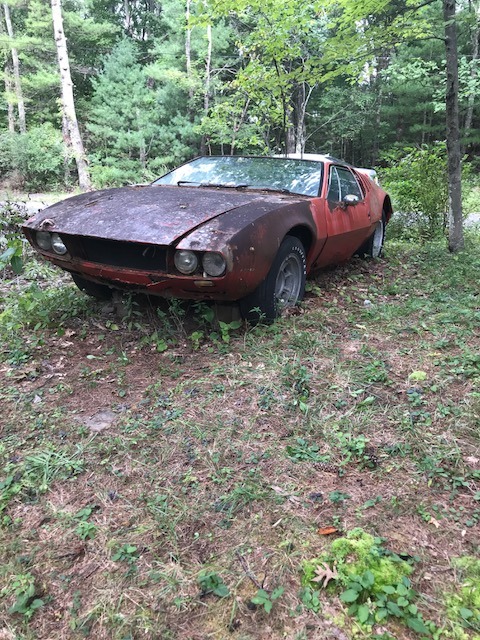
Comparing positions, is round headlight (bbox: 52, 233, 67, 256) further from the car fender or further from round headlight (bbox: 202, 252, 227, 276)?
round headlight (bbox: 202, 252, 227, 276)

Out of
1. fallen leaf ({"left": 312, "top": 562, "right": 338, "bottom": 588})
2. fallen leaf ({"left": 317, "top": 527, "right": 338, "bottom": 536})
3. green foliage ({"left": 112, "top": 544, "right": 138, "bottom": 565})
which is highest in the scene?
green foliage ({"left": 112, "top": 544, "right": 138, "bottom": 565})

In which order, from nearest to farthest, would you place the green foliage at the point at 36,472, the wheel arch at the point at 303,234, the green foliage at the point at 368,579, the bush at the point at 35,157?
the green foliage at the point at 368,579 → the green foliage at the point at 36,472 → the wheel arch at the point at 303,234 → the bush at the point at 35,157

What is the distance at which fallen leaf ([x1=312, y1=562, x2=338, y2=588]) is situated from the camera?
1.57m

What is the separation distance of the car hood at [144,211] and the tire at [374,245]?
98.6 inches

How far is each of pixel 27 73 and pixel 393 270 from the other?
84.8 ft

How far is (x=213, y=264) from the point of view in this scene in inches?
115

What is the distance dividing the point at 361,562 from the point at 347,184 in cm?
430

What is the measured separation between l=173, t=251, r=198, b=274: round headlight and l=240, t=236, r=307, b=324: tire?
2.06 ft

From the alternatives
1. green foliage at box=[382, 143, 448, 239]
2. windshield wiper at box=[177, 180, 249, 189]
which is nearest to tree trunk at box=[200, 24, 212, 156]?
green foliage at box=[382, 143, 448, 239]

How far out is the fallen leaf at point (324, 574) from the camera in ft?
5.15

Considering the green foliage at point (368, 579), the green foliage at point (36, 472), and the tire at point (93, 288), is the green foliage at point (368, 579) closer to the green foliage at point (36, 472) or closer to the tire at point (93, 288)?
the green foliage at point (36, 472)

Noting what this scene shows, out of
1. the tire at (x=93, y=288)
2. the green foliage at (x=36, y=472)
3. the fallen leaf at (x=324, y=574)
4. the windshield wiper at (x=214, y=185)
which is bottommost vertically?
the fallen leaf at (x=324, y=574)

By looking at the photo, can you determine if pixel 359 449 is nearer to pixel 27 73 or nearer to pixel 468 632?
pixel 468 632

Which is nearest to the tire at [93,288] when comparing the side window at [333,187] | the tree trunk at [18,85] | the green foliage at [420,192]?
the side window at [333,187]
